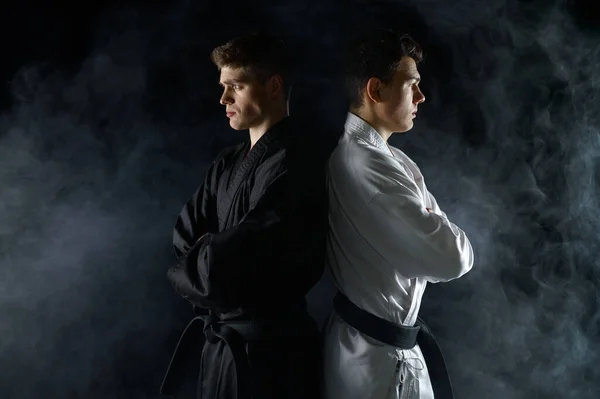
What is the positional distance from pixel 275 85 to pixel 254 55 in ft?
0.27

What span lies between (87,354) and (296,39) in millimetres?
1120

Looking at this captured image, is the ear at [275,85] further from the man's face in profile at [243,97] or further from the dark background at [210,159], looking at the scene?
the dark background at [210,159]

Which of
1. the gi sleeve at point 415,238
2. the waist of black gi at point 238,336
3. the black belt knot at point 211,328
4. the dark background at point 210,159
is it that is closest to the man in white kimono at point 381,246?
the gi sleeve at point 415,238

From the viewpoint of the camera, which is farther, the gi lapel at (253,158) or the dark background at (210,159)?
the dark background at (210,159)

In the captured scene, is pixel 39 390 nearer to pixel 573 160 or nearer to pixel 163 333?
pixel 163 333

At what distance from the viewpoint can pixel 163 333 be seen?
232cm

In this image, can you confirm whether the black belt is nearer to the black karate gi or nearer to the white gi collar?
the black karate gi

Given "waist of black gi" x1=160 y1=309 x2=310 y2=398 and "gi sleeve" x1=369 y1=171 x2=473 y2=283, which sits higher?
"gi sleeve" x1=369 y1=171 x2=473 y2=283

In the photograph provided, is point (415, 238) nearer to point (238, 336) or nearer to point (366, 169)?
point (366, 169)

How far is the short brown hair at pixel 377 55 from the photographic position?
169 centimetres

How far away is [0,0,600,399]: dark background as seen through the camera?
2217 millimetres

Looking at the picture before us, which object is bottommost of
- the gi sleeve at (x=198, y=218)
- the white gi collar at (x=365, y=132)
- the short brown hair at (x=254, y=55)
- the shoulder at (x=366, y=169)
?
the gi sleeve at (x=198, y=218)

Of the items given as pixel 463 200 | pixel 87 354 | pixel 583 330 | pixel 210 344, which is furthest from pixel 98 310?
pixel 583 330

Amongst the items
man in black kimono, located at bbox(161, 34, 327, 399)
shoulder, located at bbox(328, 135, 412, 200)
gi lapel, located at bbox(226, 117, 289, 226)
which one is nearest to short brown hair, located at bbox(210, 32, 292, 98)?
man in black kimono, located at bbox(161, 34, 327, 399)
